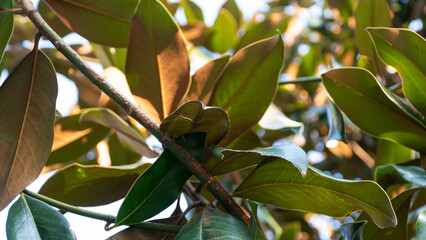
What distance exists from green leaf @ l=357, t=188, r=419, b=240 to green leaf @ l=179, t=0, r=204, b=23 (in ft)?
2.56

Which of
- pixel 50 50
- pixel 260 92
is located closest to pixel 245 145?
pixel 260 92

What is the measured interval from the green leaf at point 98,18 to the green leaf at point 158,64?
99 millimetres

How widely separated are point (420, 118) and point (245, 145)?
0.26 meters

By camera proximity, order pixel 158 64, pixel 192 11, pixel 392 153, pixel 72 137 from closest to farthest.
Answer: pixel 158 64
pixel 72 137
pixel 392 153
pixel 192 11

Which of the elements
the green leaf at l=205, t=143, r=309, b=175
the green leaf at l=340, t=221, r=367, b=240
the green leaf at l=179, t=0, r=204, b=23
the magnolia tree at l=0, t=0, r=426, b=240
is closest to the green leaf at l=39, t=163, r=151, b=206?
the magnolia tree at l=0, t=0, r=426, b=240

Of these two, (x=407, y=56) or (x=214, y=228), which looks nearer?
(x=214, y=228)

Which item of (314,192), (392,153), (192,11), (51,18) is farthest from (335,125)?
(192,11)

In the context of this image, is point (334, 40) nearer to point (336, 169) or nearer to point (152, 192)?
point (336, 169)

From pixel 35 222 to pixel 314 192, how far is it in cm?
31

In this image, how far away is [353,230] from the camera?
524mm

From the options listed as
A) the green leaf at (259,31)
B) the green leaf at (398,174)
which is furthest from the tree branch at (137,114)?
the green leaf at (259,31)

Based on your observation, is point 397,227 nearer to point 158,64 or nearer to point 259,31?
point 158,64

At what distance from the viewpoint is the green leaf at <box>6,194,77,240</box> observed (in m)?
0.46

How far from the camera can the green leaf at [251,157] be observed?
0.44 meters
